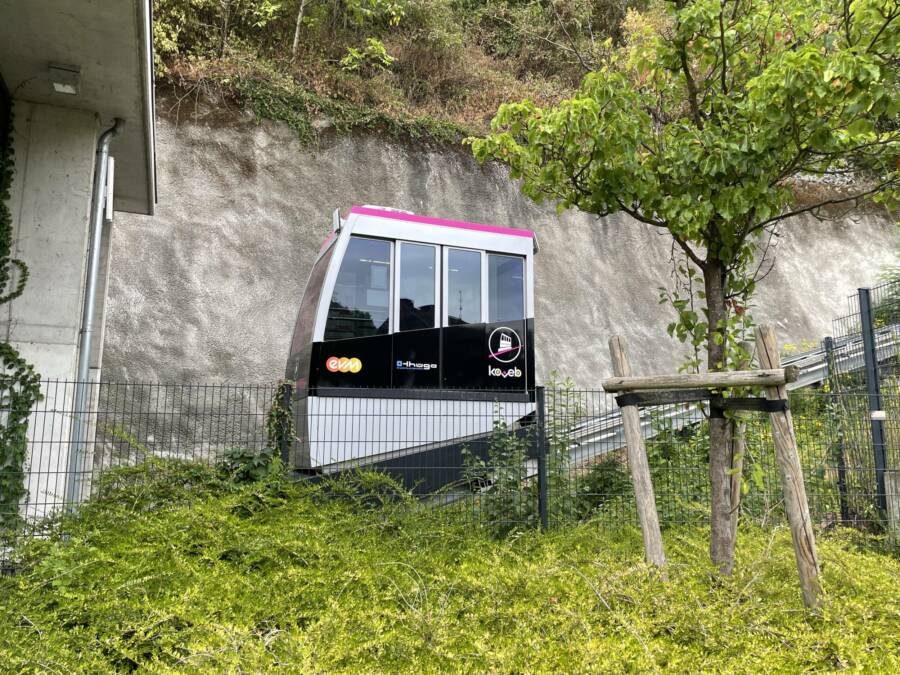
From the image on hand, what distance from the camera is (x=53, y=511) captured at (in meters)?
5.69

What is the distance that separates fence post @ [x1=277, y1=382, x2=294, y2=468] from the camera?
694 centimetres

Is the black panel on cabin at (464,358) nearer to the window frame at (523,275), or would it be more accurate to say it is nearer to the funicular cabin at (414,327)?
the funicular cabin at (414,327)

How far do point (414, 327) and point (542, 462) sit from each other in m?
2.75

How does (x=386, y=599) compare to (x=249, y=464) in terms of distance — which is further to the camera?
(x=249, y=464)

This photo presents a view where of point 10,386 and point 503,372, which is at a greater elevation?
point 503,372

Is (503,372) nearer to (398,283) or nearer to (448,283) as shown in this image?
(448,283)

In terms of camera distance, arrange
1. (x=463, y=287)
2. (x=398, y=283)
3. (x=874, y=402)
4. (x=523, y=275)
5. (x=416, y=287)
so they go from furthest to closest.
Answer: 1. (x=523, y=275)
2. (x=463, y=287)
3. (x=416, y=287)
4. (x=398, y=283)
5. (x=874, y=402)

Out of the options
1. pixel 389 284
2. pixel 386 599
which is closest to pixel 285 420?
pixel 389 284

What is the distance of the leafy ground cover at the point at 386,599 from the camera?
324 cm

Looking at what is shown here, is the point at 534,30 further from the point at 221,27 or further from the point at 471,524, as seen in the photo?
the point at 471,524

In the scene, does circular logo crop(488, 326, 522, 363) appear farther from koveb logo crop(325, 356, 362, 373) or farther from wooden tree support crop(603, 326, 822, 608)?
wooden tree support crop(603, 326, 822, 608)

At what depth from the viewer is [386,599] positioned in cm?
412

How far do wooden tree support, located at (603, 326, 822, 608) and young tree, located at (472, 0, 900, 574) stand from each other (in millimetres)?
284

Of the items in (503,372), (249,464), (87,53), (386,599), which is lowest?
(386,599)
